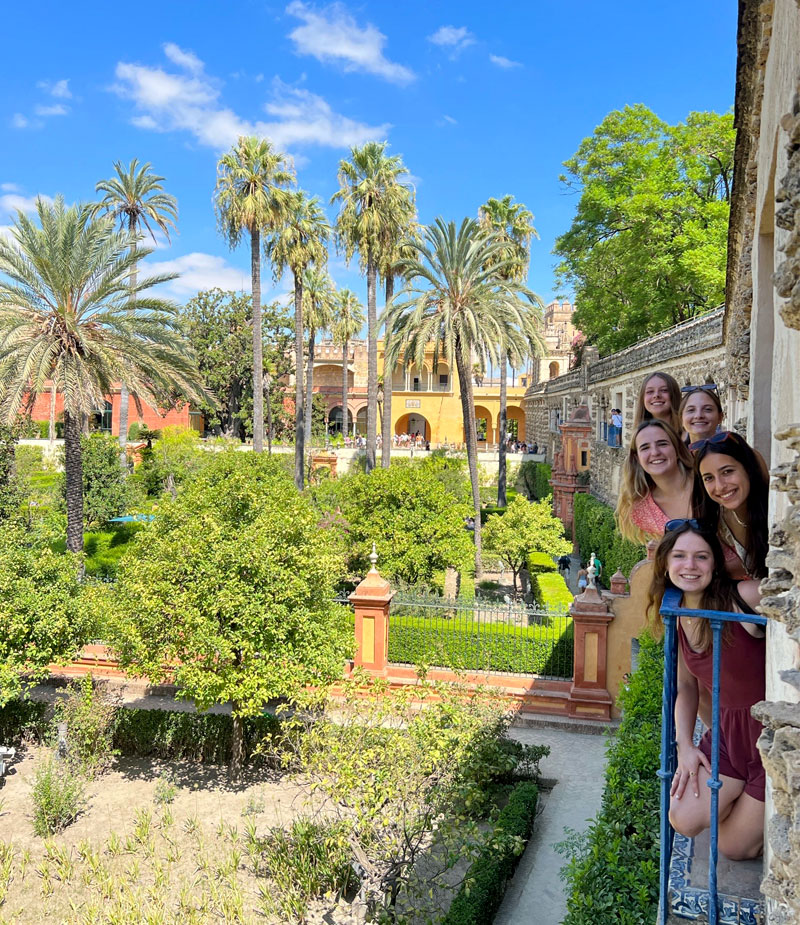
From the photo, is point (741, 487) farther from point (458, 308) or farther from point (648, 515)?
point (458, 308)

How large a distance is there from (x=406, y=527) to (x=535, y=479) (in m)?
22.4

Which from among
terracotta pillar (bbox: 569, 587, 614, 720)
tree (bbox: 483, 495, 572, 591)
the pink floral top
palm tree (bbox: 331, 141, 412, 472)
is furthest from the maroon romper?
palm tree (bbox: 331, 141, 412, 472)


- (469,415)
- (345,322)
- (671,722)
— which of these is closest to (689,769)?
(671,722)

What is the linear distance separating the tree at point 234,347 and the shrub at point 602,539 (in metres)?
23.3

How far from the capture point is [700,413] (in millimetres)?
3678

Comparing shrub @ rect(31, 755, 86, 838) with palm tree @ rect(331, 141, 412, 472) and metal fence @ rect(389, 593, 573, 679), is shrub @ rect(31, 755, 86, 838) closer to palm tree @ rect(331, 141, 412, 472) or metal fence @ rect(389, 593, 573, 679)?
metal fence @ rect(389, 593, 573, 679)

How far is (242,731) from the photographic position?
1004cm

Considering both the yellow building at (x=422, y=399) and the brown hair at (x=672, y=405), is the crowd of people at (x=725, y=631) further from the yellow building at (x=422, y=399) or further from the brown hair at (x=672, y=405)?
the yellow building at (x=422, y=399)

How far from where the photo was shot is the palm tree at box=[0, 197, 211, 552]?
13453 millimetres

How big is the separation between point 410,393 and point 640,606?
3879 cm

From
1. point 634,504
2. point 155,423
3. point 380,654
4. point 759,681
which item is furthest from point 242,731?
point 155,423

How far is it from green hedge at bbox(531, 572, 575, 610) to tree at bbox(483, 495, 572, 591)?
2.77 feet

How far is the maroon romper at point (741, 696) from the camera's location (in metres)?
2.51

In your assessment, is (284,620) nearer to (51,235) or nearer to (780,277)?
(780,277)
